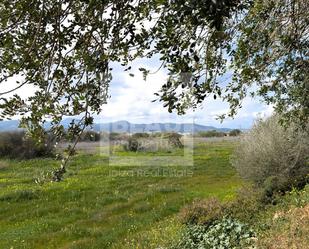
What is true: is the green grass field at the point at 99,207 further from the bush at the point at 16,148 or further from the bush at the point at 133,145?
the bush at the point at 133,145

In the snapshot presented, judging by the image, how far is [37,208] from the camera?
Result: 67.0 ft

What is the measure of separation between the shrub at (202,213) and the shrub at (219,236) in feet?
1.62

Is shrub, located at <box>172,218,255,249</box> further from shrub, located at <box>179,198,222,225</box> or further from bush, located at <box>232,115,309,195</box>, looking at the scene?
bush, located at <box>232,115,309,195</box>

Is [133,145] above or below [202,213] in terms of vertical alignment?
above

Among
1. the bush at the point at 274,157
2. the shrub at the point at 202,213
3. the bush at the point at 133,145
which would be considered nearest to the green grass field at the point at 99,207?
the shrub at the point at 202,213

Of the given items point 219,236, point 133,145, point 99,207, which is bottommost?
point 99,207

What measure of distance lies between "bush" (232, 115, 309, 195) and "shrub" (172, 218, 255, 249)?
3.28 metres

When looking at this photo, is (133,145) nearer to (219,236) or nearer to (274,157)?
(274,157)

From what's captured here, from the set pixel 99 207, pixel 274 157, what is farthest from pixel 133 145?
pixel 274 157

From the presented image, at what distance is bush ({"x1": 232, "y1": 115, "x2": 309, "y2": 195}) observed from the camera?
15.2 m

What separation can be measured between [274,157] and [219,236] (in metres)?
5.40

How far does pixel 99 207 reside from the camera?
790 inches

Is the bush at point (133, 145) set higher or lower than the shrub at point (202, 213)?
higher

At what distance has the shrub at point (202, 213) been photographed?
44.8 feet
